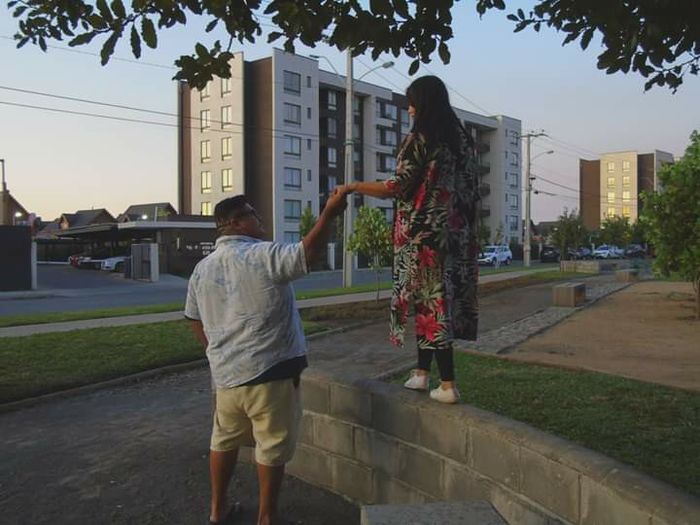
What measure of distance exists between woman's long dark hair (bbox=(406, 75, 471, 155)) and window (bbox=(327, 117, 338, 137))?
6168 cm

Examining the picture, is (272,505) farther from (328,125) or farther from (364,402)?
(328,125)

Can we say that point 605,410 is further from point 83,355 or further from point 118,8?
point 83,355

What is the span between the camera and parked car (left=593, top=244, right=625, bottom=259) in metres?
75.8

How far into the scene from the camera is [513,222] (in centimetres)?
9281

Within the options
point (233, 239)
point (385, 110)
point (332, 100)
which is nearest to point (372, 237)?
point (233, 239)

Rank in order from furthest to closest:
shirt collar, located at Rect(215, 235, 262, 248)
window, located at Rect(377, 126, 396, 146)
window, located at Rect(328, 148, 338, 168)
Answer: window, located at Rect(377, 126, 396, 146), window, located at Rect(328, 148, 338, 168), shirt collar, located at Rect(215, 235, 262, 248)

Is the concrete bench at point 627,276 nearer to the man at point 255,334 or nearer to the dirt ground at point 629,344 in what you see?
the dirt ground at point 629,344

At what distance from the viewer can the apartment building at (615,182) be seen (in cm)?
11056

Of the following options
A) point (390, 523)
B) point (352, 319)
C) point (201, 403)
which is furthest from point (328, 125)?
point (390, 523)

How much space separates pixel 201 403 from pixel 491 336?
544 cm

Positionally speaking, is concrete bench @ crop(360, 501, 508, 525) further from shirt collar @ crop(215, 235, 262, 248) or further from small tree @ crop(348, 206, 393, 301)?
small tree @ crop(348, 206, 393, 301)

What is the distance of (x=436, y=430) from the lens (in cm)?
357

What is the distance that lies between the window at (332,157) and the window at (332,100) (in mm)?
3997

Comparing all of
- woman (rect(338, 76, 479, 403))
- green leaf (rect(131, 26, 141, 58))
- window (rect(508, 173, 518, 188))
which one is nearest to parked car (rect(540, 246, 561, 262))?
window (rect(508, 173, 518, 188))
